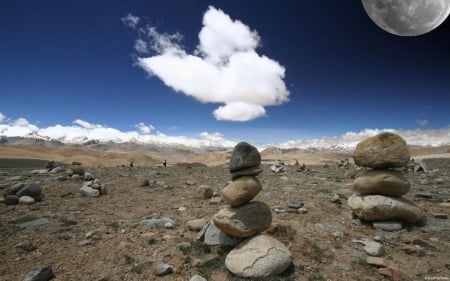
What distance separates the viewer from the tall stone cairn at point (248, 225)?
8.50 m

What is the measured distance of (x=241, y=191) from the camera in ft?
34.4

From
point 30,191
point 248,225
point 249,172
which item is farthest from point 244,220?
point 30,191

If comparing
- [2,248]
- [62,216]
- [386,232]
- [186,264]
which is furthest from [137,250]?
[386,232]

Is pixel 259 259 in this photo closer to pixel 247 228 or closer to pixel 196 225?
pixel 247 228

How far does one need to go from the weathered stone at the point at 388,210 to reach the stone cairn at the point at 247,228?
16.6ft

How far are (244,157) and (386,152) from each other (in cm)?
678

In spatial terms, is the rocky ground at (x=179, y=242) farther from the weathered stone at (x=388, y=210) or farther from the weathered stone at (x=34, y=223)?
the weathered stone at (x=388, y=210)

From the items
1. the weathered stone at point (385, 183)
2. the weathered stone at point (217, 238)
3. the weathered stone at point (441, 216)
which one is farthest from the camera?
the weathered stone at point (441, 216)

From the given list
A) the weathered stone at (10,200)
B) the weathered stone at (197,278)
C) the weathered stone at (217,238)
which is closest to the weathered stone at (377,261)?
the weathered stone at (217,238)

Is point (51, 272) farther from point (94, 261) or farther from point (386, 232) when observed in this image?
point (386, 232)

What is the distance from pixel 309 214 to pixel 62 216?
40.6ft

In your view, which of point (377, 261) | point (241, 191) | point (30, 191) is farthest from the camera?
point (30, 191)

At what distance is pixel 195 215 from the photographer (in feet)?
47.4

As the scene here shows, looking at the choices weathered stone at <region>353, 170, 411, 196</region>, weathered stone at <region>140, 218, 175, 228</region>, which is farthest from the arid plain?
weathered stone at <region>353, 170, 411, 196</region>
